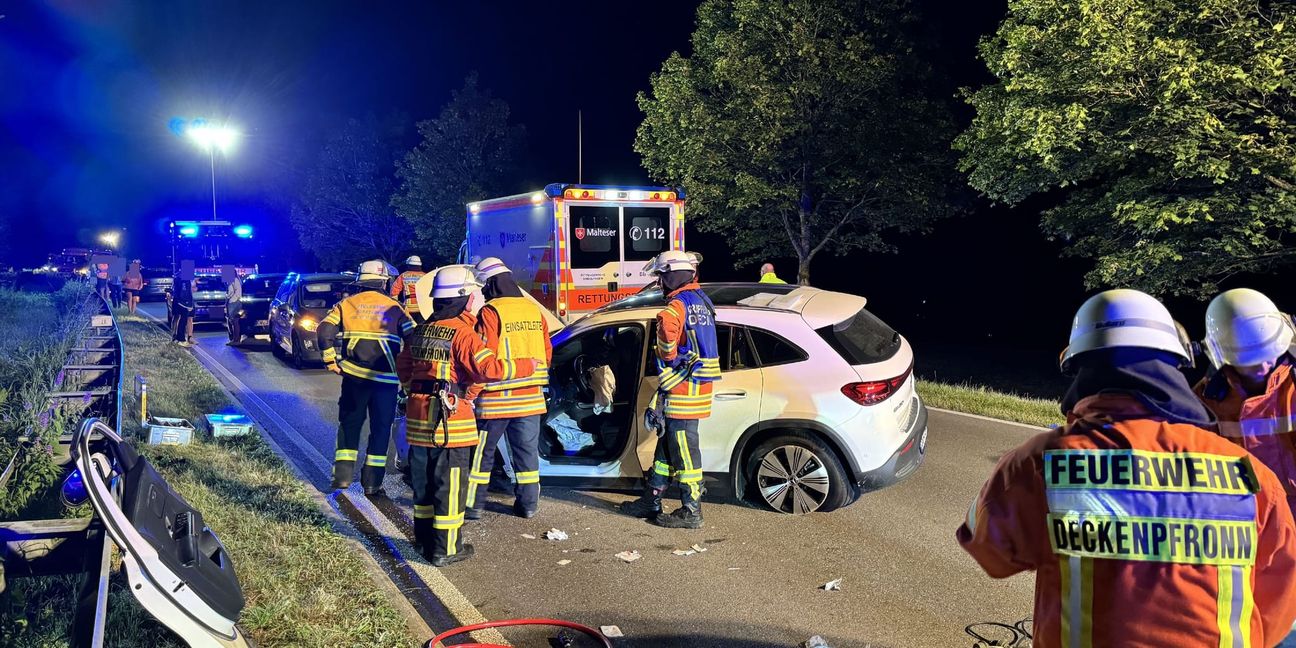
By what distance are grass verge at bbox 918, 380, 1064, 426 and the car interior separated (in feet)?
15.5

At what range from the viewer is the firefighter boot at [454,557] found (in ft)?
16.7

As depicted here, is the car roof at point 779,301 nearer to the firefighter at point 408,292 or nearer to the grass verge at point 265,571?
the firefighter at point 408,292

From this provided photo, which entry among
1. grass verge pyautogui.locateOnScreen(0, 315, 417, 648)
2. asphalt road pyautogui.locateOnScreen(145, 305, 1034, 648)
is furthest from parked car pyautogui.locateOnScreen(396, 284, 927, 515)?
grass verge pyautogui.locateOnScreen(0, 315, 417, 648)

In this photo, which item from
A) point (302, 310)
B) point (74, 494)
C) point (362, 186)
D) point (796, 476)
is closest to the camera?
point (74, 494)

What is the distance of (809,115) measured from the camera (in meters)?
15.1

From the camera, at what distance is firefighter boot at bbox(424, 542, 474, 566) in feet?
16.7

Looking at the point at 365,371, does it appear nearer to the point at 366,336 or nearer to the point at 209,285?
the point at 366,336

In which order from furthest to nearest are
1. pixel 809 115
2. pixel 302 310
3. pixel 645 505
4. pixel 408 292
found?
1. pixel 809 115
2. pixel 302 310
3. pixel 408 292
4. pixel 645 505

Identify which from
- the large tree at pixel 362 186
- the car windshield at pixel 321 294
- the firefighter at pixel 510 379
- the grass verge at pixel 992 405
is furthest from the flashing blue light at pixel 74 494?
the large tree at pixel 362 186

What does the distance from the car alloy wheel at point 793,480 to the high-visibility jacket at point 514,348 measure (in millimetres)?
1609

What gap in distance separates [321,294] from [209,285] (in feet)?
24.8

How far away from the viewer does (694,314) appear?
17.9 feet

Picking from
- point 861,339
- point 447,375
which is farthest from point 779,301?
point 447,375

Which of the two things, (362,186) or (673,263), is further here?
(362,186)
